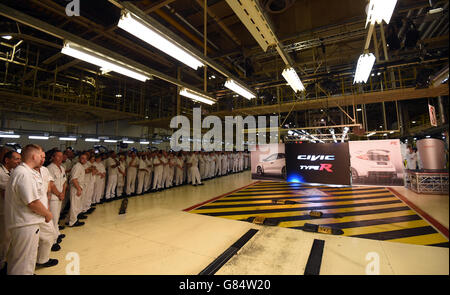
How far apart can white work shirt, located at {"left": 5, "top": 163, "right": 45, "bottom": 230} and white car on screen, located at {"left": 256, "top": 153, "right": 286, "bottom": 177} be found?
27.4 ft

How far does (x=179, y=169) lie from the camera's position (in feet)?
31.0

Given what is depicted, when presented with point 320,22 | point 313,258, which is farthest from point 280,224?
point 320,22

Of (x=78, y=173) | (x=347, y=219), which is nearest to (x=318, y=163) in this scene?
(x=347, y=219)

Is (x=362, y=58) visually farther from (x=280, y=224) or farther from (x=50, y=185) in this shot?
(x=50, y=185)

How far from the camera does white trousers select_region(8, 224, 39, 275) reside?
88.2 inches

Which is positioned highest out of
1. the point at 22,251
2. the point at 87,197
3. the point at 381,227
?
the point at 87,197

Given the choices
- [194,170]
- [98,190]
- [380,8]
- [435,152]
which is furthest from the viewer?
[194,170]

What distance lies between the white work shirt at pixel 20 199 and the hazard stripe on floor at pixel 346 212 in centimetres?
352

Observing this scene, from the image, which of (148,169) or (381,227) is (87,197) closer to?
(148,169)

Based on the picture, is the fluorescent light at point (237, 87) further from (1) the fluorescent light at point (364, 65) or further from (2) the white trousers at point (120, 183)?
(2) the white trousers at point (120, 183)

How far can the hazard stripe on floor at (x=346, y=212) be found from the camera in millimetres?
3670

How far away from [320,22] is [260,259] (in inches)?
242

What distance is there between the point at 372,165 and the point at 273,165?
3.97 meters

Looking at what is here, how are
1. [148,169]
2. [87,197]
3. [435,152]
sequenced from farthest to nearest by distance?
[148,169] → [87,197] → [435,152]
